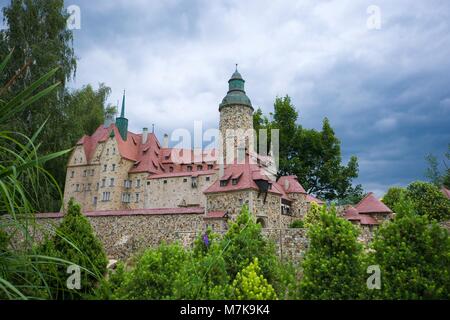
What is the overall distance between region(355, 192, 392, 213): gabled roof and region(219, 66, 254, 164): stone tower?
438 inches

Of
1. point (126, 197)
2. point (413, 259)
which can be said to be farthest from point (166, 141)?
point (413, 259)

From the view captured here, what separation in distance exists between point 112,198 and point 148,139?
7350 millimetres

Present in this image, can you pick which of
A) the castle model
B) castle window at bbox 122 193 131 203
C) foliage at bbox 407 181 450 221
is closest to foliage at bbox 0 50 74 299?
the castle model

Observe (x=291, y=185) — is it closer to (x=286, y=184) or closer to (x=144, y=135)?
(x=286, y=184)

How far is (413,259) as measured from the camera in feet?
18.4

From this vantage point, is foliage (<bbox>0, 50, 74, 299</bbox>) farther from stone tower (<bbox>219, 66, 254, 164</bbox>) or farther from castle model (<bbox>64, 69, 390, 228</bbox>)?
stone tower (<bbox>219, 66, 254, 164</bbox>)

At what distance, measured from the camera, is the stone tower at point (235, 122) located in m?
32.7

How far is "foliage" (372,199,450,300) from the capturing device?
17.4 feet

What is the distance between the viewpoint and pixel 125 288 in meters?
5.77

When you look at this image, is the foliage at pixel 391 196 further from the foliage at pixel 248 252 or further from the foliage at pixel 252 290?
the foliage at pixel 252 290

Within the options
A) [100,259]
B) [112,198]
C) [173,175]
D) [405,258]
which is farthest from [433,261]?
[112,198]

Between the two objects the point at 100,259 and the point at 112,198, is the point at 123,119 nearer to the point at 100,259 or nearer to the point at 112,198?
the point at 112,198

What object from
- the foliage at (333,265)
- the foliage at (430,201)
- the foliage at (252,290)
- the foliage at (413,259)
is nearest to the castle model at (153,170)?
the foliage at (430,201)

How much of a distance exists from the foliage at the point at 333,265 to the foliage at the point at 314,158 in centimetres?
3024
